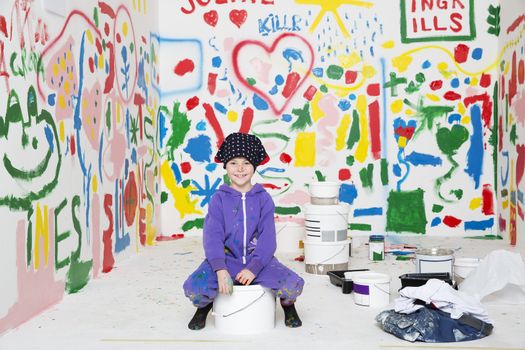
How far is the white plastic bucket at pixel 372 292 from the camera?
3.22 m

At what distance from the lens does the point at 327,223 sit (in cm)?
409

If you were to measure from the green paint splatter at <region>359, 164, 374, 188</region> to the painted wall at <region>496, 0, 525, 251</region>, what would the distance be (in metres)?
0.97

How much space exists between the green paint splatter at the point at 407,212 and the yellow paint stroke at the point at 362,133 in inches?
14.9

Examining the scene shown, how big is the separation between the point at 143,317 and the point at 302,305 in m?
0.74

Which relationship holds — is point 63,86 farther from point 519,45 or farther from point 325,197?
point 519,45

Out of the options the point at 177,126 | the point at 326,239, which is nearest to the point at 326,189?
the point at 326,239

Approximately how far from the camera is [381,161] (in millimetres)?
5547

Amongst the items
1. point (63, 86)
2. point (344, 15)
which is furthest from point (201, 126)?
point (63, 86)

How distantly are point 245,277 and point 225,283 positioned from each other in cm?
11

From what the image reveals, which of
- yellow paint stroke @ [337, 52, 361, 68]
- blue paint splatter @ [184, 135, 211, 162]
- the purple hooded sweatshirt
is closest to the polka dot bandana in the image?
the purple hooded sweatshirt

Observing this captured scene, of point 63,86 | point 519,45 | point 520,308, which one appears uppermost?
point 519,45

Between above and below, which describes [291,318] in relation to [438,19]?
below

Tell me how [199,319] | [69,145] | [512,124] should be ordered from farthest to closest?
[512,124] < [69,145] < [199,319]

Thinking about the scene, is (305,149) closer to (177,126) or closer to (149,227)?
(177,126)
